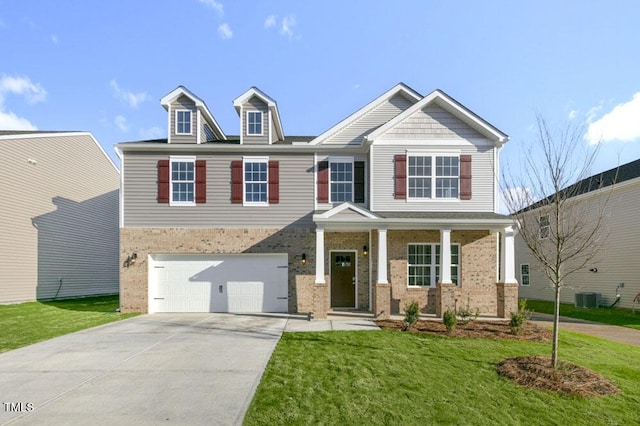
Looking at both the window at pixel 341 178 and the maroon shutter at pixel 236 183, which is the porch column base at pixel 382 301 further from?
the maroon shutter at pixel 236 183

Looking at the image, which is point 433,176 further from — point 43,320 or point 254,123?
point 43,320

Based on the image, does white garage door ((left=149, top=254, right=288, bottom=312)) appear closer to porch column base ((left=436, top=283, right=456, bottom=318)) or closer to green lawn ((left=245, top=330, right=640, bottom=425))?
green lawn ((left=245, top=330, right=640, bottom=425))

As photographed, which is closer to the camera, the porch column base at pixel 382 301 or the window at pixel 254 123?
the porch column base at pixel 382 301

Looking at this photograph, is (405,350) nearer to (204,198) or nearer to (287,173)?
(287,173)

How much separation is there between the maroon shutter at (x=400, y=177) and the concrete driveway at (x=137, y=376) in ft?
21.6

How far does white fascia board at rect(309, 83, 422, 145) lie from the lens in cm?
1410

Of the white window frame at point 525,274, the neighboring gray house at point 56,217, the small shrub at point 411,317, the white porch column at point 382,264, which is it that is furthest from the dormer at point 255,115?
the white window frame at point 525,274

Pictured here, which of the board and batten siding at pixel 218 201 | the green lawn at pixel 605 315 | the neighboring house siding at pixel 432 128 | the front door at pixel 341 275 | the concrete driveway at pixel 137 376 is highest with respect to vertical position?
the neighboring house siding at pixel 432 128

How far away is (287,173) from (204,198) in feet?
10.8

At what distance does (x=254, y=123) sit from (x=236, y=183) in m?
2.56

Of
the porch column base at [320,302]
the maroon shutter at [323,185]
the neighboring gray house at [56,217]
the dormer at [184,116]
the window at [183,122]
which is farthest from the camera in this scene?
the neighboring gray house at [56,217]

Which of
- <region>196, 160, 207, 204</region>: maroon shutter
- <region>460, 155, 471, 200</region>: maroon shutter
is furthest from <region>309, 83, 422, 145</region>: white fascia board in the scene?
<region>196, 160, 207, 204</region>: maroon shutter

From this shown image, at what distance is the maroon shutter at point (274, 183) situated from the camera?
13797 mm

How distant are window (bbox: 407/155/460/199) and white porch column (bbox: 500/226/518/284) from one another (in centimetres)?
224
